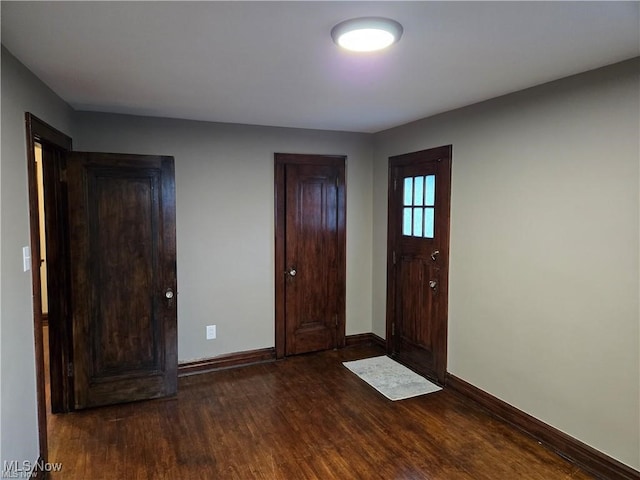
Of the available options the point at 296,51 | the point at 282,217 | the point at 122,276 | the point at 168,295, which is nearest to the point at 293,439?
the point at 168,295

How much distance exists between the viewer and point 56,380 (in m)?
3.22

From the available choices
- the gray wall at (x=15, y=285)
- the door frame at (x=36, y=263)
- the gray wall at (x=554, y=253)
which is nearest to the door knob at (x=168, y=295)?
the door frame at (x=36, y=263)

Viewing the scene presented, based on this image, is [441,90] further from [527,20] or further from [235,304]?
[235,304]

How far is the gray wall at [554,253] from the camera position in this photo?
234cm

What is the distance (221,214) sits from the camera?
402 centimetres

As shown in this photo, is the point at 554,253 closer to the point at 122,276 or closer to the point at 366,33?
the point at 366,33

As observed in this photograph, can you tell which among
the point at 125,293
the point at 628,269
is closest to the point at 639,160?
the point at 628,269

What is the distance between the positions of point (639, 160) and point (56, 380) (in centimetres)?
410

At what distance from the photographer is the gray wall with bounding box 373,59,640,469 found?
92.3 inches

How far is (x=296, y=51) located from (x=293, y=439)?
240 centimetres

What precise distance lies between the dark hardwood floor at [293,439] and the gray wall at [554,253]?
1.20 ft
